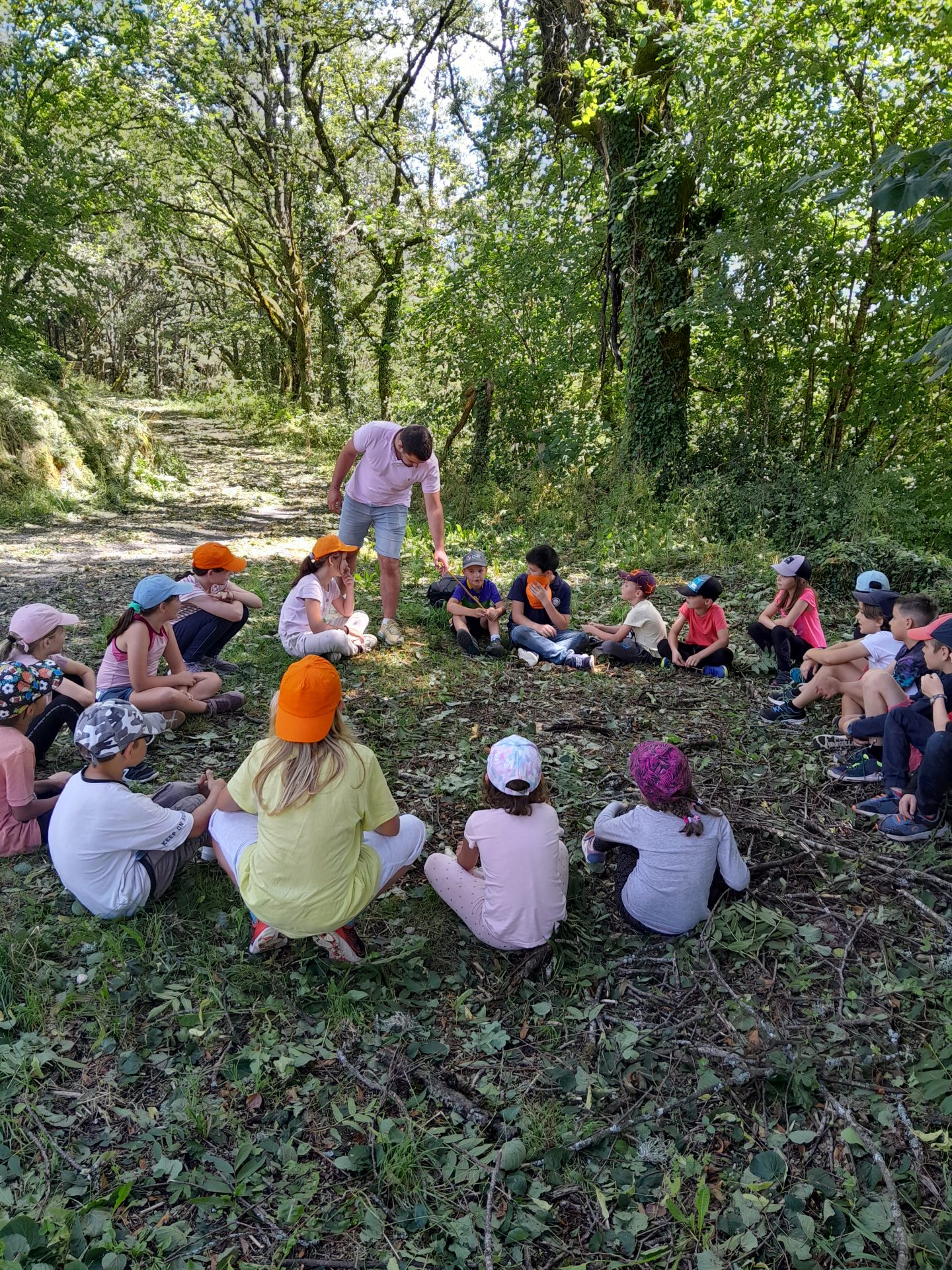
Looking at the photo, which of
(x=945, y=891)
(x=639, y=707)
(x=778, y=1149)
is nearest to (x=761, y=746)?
(x=639, y=707)

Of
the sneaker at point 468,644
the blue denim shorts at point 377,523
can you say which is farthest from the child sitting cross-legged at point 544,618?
the blue denim shorts at point 377,523

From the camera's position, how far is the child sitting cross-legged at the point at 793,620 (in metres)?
5.69

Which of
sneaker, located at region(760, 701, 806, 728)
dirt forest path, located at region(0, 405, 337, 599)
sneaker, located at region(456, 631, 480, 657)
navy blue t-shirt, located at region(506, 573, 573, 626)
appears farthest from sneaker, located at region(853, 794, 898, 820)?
dirt forest path, located at region(0, 405, 337, 599)

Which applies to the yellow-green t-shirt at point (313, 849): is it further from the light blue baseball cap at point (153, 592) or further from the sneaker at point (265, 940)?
the light blue baseball cap at point (153, 592)

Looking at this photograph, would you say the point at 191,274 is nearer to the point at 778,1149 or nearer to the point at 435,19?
the point at 435,19

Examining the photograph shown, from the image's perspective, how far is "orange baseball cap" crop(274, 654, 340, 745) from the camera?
2.63 m

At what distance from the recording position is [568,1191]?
225cm


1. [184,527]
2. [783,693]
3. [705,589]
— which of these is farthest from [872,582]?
[184,527]

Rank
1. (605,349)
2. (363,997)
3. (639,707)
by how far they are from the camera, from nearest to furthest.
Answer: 1. (363,997)
2. (639,707)
3. (605,349)

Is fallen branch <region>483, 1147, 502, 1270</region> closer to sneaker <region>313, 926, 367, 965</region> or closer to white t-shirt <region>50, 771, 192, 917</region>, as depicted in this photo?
sneaker <region>313, 926, 367, 965</region>

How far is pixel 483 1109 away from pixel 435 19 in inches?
833

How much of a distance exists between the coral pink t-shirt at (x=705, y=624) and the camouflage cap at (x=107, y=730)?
14.0 ft

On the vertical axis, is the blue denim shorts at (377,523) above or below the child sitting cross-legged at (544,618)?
above

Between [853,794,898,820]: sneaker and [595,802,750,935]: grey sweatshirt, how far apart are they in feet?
3.45
